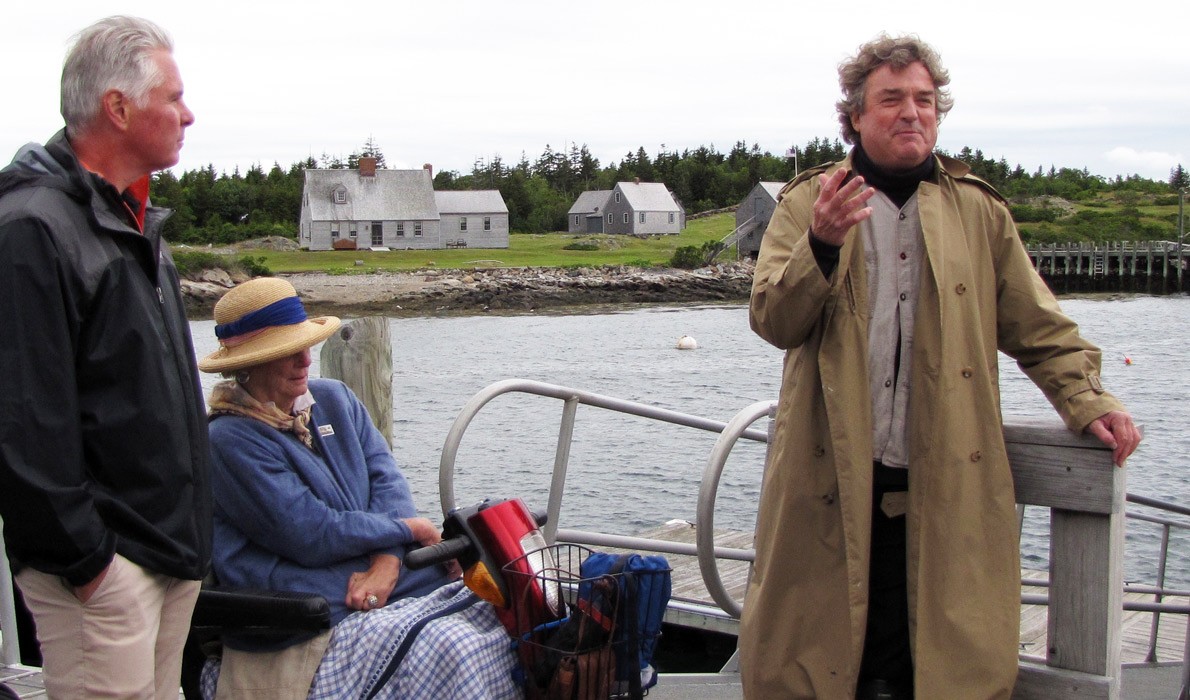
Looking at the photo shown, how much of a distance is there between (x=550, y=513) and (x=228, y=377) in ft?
4.35

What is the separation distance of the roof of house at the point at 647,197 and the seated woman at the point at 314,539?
96.0 m

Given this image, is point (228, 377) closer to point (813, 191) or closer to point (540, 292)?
point (813, 191)

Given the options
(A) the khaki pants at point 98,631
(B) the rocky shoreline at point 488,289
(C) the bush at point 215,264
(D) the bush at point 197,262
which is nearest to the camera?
(A) the khaki pants at point 98,631

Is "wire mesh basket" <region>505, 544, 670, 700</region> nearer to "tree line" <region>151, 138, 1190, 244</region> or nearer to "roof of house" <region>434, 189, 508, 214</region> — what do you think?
"tree line" <region>151, 138, 1190, 244</region>

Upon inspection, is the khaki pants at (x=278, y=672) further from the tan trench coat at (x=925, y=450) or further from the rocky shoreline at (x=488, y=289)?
the rocky shoreline at (x=488, y=289)

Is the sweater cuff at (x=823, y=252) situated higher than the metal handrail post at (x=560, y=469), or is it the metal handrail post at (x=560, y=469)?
the sweater cuff at (x=823, y=252)

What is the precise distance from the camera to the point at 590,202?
10419 centimetres

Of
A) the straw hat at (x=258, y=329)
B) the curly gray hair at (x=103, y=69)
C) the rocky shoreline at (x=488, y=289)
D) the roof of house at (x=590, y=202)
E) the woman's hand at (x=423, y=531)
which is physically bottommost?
the rocky shoreline at (x=488, y=289)

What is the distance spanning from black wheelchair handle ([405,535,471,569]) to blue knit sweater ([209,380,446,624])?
23 centimetres

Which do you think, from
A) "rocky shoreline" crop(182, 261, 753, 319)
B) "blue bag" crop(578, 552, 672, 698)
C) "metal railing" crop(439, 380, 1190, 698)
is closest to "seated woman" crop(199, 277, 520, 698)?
"blue bag" crop(578, 552, 672, 698)

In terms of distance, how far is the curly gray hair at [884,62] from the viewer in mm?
2883

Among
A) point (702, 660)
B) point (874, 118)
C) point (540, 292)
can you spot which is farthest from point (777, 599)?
point (540, 292)

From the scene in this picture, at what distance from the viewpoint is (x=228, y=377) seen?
3477 mm

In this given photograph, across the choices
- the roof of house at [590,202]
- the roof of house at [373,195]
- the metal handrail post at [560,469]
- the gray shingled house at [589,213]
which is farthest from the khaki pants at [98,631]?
the roof of house at [590,202]
